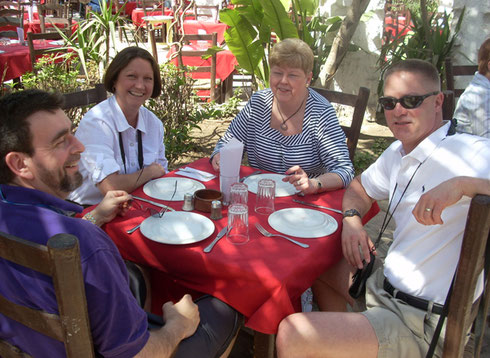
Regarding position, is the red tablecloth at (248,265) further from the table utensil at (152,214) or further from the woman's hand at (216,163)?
the woman's hand at (216,163)

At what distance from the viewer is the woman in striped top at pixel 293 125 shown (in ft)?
8.58

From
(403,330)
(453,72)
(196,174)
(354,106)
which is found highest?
(453,72)

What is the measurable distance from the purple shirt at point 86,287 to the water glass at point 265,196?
94 centimetres

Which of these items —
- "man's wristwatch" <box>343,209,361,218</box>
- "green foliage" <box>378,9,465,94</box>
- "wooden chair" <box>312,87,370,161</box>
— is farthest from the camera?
"green foliage" <box>378,9,465,94</box>

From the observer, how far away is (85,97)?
286cm

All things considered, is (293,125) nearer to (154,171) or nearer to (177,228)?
(154,171)

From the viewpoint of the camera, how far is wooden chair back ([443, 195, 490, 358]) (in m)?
1.28

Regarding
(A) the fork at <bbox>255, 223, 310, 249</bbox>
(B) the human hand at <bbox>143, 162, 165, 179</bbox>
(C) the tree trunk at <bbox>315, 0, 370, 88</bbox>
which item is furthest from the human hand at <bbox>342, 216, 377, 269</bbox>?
(C) the tree trunk at <bbox>315, 0, 370, 88</bbox>

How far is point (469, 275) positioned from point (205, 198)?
1.15 m

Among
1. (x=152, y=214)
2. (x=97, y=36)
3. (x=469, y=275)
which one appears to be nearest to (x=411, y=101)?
(x=469, y=275)

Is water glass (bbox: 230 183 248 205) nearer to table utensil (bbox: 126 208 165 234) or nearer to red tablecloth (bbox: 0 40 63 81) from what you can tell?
table utensil (bbox: 126 208 165 234)

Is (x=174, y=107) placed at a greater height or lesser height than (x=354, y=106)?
lesser

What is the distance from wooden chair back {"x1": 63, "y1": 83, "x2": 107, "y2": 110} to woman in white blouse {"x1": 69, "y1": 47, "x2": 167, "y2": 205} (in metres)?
0.26

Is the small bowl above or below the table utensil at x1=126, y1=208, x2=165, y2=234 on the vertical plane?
above
